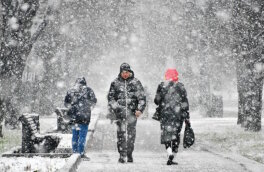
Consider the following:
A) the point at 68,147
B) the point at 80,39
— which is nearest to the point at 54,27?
the point at 80,39

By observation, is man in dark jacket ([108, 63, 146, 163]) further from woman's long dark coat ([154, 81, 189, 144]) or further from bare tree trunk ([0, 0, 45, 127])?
bare tree trunk ([0, 0, 45, 127])

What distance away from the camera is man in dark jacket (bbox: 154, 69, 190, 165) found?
30.9 feet

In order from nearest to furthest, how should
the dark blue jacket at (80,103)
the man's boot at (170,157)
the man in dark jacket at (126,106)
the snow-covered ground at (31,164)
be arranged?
the snow-covered ground at (31,164)
the man's boot at (170,157)
the man in dark jacket at (126,106)
the dark blue jacket at (80,103)

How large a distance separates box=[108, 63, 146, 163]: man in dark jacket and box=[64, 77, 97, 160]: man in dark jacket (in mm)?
685

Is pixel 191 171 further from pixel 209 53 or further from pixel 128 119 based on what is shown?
pixel 209 53

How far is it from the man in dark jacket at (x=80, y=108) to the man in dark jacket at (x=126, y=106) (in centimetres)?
68

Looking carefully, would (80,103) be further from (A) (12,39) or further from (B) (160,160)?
(A) (12,39)

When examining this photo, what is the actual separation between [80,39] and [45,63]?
380 centimetres

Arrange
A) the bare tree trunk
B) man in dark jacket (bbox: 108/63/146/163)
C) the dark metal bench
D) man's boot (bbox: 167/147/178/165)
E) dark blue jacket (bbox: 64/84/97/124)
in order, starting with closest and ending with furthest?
man's boot (bbox: 167/147/178/165) → man in dark jacket (bbox: 108/63/146/163) → dark blue jacket (bbox: 64/84/97/124) → the dark metal bench → the bare tree trunk

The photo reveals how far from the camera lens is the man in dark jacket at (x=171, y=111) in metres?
9.41

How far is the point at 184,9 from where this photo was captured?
26312 millimetres

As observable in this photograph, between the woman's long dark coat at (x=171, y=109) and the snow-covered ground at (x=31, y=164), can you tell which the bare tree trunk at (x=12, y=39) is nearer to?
the snow-covered ground at (x=31, y=164)

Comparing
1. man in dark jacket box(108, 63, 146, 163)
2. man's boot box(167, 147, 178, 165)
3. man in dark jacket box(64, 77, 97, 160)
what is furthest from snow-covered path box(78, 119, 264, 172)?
man in dark jacket box(64, 77, 97, 160)

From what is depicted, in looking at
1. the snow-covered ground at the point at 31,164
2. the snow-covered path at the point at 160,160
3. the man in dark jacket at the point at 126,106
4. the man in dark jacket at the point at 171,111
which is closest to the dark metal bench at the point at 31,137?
the snow-covered ground at the point at 31,164
